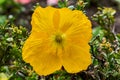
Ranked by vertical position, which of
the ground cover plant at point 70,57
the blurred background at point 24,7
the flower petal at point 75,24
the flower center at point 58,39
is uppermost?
the flower petal at point 75,24

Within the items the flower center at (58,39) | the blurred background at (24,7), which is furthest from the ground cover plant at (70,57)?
the blurred background at (24,7)

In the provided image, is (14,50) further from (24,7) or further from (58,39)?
(24,7)

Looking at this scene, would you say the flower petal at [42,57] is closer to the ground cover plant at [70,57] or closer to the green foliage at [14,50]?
the ground cover plant at [70,57]

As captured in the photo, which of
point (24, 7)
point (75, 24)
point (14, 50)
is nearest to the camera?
point (75, 24)

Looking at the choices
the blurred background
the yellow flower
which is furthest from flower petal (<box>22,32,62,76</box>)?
the blurred background

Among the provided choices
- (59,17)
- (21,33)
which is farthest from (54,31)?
(21,33)

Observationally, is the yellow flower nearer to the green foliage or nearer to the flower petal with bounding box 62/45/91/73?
the flower petal with bounding box 62/45/91/73

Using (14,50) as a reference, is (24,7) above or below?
below

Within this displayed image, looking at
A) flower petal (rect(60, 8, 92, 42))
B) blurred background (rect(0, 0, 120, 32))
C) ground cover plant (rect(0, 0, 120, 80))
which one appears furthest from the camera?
blurred background (rect(0, 0, 120, 32))

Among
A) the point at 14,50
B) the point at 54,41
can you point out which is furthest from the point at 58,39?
the point at 14,50
